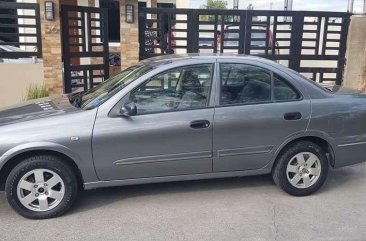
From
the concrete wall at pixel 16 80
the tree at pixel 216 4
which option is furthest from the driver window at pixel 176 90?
the tree at pixel 216 4

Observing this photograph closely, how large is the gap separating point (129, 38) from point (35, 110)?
4079 mm

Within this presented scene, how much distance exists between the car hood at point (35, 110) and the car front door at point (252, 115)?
1607 millimetres

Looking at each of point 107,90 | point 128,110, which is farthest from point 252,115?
point 107,90

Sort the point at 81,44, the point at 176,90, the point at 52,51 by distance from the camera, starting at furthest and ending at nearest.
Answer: the point at 81,44 < the point at 52,51 < the point at 176,90

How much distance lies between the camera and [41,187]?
3967 millimetres

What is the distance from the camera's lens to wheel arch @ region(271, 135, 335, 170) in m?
4.59

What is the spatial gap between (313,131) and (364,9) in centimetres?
559

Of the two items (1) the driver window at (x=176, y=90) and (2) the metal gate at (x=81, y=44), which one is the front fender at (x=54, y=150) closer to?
(1) the driver window at (x=176, y=90)

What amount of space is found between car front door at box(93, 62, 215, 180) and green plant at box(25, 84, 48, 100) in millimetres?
4173

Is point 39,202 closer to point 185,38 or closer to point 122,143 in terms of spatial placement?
point 122,143

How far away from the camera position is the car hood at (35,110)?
4090 millimetres

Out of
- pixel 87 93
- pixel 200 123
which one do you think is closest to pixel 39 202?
pixel 87 93

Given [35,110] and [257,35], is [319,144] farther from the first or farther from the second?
[257,35]

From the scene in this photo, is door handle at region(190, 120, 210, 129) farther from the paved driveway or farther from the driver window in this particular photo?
the paved driveway
